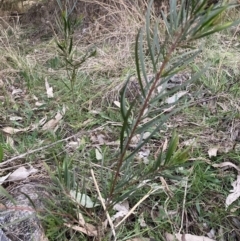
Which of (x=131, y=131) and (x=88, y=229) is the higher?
(x=131, y=131)

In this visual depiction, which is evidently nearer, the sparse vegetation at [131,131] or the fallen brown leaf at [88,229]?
the sparse vegetation at [131,131]

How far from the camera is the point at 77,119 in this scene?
1802 millimetres

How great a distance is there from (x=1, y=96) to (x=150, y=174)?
4.73 ft

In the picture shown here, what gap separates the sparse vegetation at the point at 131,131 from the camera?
2.47ft

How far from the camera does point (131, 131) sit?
78cm

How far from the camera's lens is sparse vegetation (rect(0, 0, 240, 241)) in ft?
2.47

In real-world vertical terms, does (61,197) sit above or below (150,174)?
below

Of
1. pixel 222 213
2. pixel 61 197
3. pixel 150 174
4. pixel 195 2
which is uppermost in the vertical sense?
pixel 195 2

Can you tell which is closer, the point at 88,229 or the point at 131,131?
the point at 131,131

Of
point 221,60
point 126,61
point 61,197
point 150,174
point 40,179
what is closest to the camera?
→ point 150,174

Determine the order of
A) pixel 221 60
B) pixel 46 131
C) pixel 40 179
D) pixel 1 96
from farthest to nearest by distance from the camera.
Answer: pixel 221 60, pixel 1 96, pixel 46 131, pixel 40 179

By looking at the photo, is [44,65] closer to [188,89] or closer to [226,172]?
[188,89]

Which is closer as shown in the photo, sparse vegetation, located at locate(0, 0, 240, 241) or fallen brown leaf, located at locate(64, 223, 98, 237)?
sparse vegetation, located at locate(0, 0, 240, 241)

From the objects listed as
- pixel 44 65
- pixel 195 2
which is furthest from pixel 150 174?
pixel 44 65
